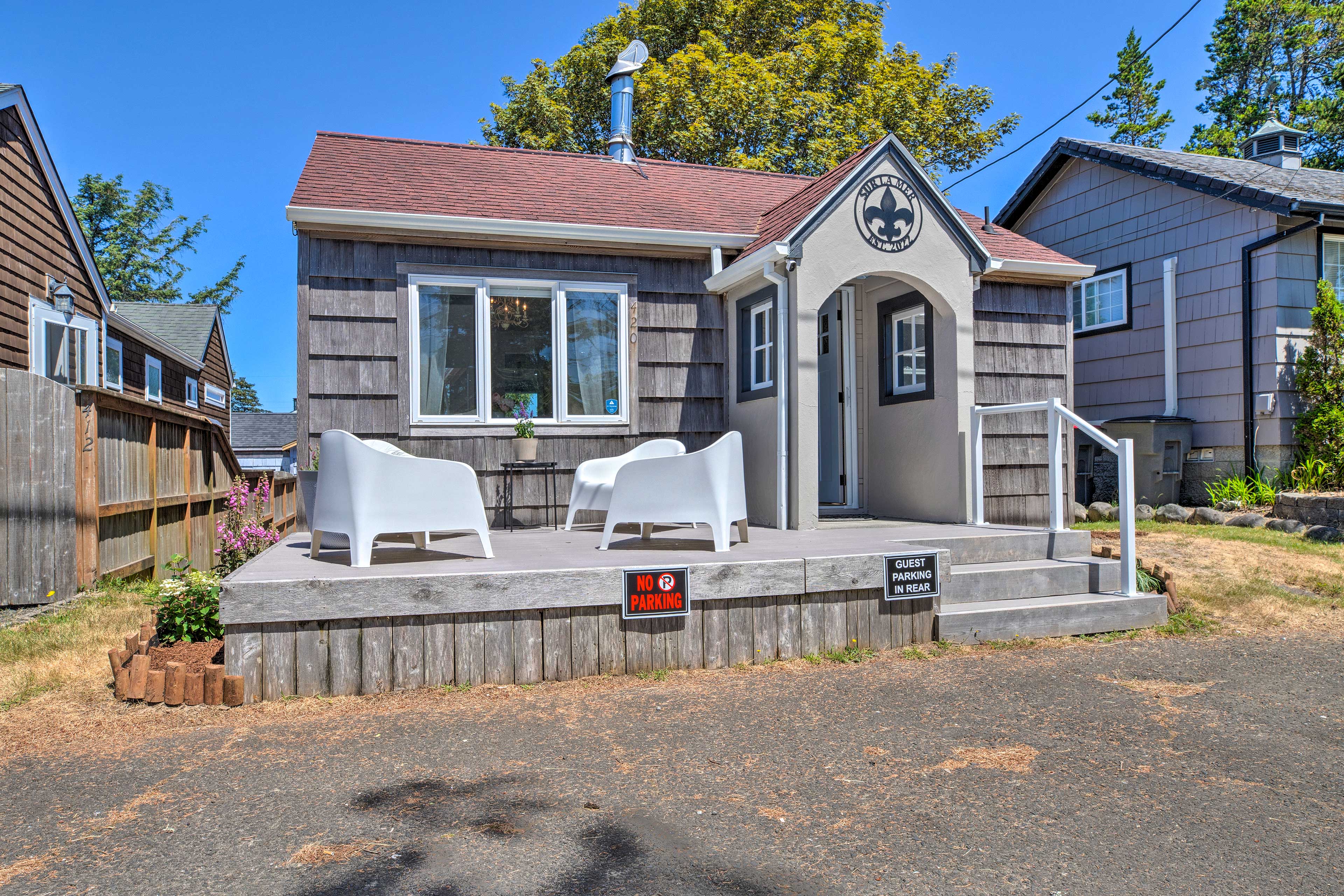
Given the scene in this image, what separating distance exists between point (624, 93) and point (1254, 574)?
25.3ft

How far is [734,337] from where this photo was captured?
7.23 metres

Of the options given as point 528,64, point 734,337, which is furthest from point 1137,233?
point 528,64

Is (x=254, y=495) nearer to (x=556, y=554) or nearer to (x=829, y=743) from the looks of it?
(x=556, y=554)

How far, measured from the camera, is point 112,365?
12.4 metres

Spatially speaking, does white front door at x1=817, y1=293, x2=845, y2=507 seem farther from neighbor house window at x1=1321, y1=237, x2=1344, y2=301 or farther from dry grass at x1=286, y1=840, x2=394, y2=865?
neighbor house window at x1=1321, y1=237, x2=1344, y2=301

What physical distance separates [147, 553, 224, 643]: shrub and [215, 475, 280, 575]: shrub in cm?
85

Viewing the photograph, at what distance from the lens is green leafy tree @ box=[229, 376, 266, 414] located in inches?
2060

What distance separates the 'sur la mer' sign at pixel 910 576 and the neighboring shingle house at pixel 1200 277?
7.23 metres

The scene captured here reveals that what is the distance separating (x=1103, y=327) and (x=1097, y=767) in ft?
34.1

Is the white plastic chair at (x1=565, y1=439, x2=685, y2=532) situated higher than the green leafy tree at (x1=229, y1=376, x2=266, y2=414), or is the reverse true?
the green leafy tree at (x1=229, y1=376, x2=266, y2=414)

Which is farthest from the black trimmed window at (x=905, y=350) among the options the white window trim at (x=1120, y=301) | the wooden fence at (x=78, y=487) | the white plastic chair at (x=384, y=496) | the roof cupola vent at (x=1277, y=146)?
the roof cupola vent at (x=1277, y=146)

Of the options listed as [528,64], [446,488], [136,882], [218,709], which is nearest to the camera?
[136,882]

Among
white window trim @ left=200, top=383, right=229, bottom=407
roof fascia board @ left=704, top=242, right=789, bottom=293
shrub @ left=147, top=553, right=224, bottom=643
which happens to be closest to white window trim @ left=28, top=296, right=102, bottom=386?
shrub @ left=147, top=553, right=224, bottom=643

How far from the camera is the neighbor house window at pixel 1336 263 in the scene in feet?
32.8
